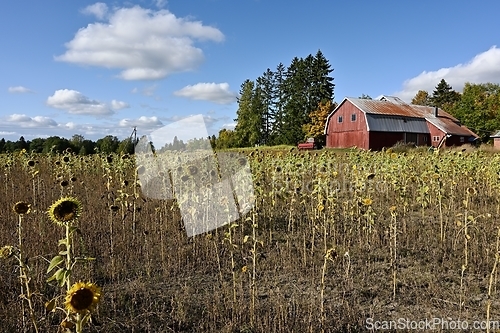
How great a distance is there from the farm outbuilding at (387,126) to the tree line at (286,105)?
29.5 ft

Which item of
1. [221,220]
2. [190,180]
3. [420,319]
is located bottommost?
[420,319]

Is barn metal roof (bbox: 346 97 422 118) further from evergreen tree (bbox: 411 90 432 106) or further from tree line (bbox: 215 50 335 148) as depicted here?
evergreen tree (bbox: 411 90 432 106)

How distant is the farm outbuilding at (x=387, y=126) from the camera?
34.1m

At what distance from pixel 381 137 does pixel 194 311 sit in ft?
110

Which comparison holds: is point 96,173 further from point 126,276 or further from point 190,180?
point 126,276

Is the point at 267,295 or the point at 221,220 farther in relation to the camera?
the point at 221,220

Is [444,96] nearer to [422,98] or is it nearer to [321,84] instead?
[422,98]

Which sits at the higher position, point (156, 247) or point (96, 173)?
point (96, 173)

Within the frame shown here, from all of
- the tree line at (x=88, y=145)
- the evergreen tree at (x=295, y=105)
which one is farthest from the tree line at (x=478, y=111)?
the tree line at (x=88, y=145)

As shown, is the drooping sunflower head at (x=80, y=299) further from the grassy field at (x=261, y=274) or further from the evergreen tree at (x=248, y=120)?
the evergreen tree at (x=248, y=120)

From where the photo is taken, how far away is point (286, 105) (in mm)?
51062

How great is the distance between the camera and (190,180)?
577 centimetres

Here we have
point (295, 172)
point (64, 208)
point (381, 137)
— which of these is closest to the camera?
point (64, 208)

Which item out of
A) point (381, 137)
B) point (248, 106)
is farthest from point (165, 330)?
point (248, 106)
